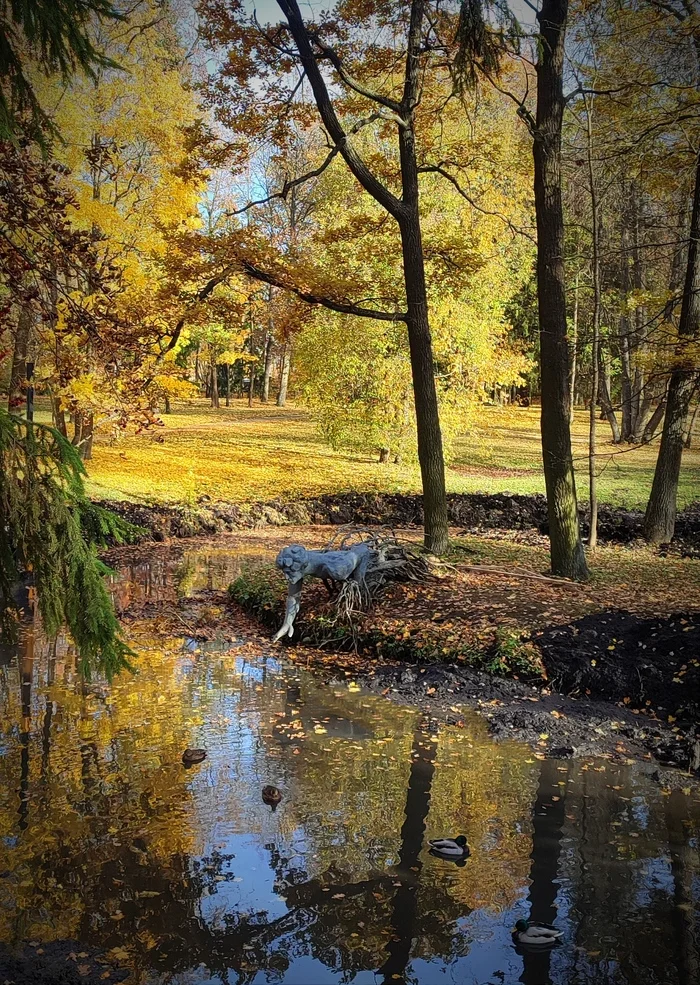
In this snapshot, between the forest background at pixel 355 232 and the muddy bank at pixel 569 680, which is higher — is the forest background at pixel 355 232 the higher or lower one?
the higher one

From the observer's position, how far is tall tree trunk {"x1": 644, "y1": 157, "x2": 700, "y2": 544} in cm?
1124

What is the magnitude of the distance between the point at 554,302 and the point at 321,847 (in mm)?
7199

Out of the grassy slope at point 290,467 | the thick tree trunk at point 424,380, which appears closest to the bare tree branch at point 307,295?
the thick tree trunk at point 424,380

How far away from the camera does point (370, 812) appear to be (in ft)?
17.7

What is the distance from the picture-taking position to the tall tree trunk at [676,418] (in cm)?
1124

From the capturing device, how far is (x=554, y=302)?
1001 cm

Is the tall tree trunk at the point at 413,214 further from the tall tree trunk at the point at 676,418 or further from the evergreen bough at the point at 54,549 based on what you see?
the evergreen bough at the point at 54,549

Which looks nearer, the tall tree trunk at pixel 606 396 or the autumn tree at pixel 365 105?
the autumn tree at pixel 365 105

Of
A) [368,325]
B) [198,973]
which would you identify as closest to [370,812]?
[198,973]

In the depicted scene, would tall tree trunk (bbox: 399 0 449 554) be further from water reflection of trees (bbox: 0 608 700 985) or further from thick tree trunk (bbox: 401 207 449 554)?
water reflection of trees (bbox: 0 608 700 985)

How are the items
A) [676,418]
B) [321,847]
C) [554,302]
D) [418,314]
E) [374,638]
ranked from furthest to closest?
[676,418]
[418,314]
[554,302]
[374,638]
[321,847]

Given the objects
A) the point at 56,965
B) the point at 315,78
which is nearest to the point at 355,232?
the point at 315,78

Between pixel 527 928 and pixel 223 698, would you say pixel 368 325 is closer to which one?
pixel 223 698

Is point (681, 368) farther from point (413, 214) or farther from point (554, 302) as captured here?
point (413, 214)
